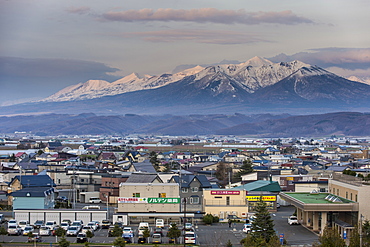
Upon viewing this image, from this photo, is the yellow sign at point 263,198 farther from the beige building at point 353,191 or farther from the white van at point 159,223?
the white van at point 159,223

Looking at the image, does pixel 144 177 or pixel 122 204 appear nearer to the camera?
pixel 122 204

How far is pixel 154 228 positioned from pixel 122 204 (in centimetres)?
461

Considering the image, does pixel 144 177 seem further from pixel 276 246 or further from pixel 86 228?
pixel 276 246

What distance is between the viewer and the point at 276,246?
2822 centimetres

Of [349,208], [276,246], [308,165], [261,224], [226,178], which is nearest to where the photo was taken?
[276,246]

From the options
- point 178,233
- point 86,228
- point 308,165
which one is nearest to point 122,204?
point 86,228

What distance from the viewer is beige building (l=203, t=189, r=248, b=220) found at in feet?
141

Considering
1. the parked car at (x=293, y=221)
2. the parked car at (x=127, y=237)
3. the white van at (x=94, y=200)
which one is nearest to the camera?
the parked car at (x=127, y=237)

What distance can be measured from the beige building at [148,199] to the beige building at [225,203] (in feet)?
7.29

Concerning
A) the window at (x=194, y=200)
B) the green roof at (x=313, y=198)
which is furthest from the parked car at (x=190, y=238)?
the window at (x=194, y=200)

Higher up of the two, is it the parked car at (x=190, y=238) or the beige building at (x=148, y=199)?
the beige building at (x=148, y=199)

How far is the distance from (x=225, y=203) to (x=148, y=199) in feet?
15.9

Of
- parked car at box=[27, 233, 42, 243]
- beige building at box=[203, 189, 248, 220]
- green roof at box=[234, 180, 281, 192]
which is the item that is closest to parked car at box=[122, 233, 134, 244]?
parked car at box=[27, 233, 42, 243]

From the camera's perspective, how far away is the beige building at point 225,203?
141 ft
